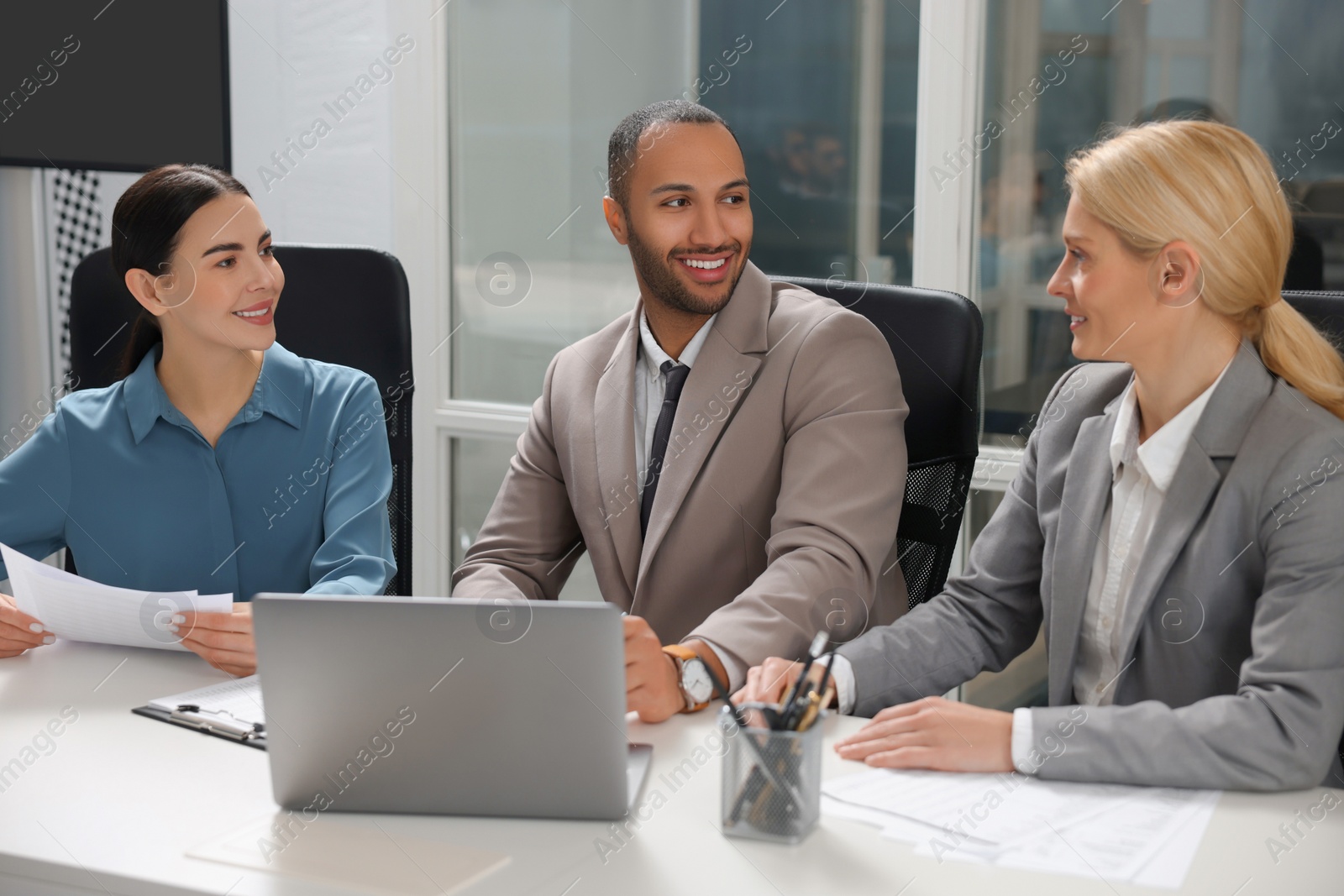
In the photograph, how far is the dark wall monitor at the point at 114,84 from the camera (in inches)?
101

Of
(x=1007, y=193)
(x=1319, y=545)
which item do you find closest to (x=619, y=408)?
(x=1319, y=545)

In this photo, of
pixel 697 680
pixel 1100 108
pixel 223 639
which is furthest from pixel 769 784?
pixel 1100 108

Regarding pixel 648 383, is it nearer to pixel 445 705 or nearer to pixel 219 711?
pixel 219 711

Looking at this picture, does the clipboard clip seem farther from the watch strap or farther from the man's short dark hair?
the man's short dark hair

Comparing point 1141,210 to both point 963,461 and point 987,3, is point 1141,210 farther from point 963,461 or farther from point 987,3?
point 987,3

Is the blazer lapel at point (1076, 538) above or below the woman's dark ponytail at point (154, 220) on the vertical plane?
below

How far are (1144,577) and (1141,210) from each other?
0.42m

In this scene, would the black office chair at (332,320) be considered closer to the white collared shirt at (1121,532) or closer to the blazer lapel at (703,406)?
the blazer lapel at (703,406)

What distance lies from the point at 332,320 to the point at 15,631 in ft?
2.41

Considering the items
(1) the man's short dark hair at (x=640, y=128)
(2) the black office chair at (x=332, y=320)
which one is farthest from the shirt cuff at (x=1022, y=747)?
(2) the black office chair at (x=332, y=320)

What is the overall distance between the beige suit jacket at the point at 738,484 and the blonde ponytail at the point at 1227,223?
461 mm

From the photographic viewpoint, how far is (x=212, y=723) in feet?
4.36

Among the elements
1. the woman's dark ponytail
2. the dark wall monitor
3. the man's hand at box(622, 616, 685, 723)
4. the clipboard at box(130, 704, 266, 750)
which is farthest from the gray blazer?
the dark wall monitor

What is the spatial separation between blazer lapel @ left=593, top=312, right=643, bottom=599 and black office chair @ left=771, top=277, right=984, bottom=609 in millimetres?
384
